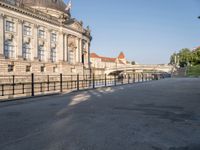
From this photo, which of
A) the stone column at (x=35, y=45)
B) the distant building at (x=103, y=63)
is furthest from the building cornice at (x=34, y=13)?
the distant building at (x=103, y=63)

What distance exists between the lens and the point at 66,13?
63.3 metres

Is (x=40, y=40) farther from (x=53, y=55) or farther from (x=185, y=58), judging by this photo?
(x=185, y=58)

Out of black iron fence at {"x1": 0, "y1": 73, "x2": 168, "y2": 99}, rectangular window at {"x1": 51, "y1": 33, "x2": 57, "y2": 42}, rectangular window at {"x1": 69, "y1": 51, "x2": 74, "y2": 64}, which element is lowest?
black iron fence at {"x1": 0, "y1": 73, "x2": 168, "y2": 99}

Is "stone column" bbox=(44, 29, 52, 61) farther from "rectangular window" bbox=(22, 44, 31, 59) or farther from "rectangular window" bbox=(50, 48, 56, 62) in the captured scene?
"rectangular window" bbox=(22, 44, 31, 59)

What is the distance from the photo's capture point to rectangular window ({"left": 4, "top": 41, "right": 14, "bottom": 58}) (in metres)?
40.3

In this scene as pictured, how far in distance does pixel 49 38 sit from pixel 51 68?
25.2ft

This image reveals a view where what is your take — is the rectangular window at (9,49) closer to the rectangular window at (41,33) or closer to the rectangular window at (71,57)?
the rectangular window at (41,33)

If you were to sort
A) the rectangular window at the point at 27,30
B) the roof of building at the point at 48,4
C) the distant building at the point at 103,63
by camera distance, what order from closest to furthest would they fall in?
the rectangular window at the point at 27,30
the roof of building at the point at 48,4
the distant building at the point at 103,63

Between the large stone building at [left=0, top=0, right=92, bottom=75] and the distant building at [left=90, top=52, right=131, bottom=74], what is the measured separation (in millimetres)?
10660

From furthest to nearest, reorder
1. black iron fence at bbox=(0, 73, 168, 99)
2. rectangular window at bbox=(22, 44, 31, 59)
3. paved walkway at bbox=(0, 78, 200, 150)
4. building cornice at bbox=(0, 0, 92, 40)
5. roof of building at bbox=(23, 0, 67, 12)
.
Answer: roof of building at bbox=(23, 0, 67, 12)
rectangular window at bbox=(22, 44, 31, 59)
building cornice at bbox=(0, 0, 92, 40)
black iron fence at bbox=(0, 73, 168, 99)
paved walkway at bbox=(0, 78, 200, 150)

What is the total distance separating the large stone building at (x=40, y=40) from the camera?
1578 inches

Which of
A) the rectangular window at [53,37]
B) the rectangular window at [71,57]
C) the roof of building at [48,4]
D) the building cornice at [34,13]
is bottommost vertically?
the rectangular window at [71,57]

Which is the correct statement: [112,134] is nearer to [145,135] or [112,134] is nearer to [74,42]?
[145,135]

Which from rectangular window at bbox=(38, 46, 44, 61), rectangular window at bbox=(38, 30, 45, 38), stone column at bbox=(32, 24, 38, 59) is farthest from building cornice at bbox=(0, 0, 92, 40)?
rectangular window at bbox=(38, 46, 44, 61)
